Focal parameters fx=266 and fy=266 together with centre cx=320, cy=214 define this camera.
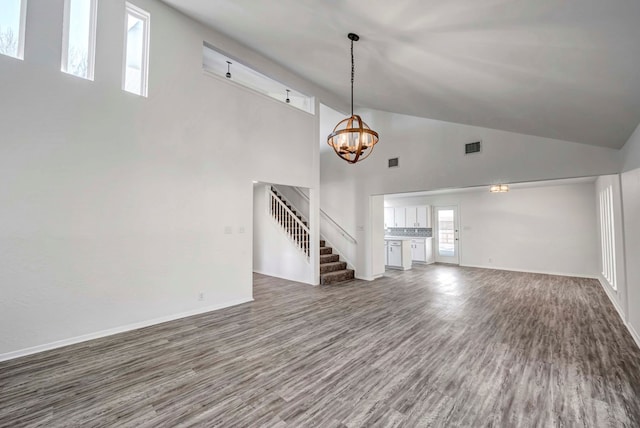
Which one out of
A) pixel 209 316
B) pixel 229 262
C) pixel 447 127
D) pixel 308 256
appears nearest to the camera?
pixel 209 316

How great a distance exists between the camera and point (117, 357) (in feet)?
9.80

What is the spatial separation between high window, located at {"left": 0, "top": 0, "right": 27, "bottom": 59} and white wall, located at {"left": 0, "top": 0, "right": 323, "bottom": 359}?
70 millimetres

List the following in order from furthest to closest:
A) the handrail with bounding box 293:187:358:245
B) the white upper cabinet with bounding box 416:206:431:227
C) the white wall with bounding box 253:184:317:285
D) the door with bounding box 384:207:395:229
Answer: the door with bounding box 384:207:395:229 → the white upper cabinet with bounding box 416:206:431:227 → the handrail with bounding box 293:187:358:245 → the white wall with bounding box 253:184:317:285

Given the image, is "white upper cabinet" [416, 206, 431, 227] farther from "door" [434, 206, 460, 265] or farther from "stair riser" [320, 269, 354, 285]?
"stair riser" [320, 269, 354, 285]

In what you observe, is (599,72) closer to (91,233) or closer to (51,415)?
(51,415)

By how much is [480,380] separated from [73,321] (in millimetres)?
4692

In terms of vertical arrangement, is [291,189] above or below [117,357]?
above

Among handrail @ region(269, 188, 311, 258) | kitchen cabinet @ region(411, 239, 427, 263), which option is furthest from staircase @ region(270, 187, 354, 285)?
kitchen cabinet @ region(411, 239, 427, 263)

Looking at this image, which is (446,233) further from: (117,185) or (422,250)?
(117,185)

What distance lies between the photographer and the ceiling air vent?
5.43m

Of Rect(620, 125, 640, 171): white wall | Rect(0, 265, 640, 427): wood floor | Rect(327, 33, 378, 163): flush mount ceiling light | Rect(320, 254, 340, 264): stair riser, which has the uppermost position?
Rect(327, 33, 378, 163): flush mount ceiling light

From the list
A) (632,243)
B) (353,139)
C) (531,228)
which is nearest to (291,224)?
(353,139)

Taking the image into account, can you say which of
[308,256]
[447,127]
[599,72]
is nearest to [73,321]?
[308,256]

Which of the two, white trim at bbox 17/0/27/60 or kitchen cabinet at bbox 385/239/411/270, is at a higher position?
white trim at bbox 17/0/27/60
